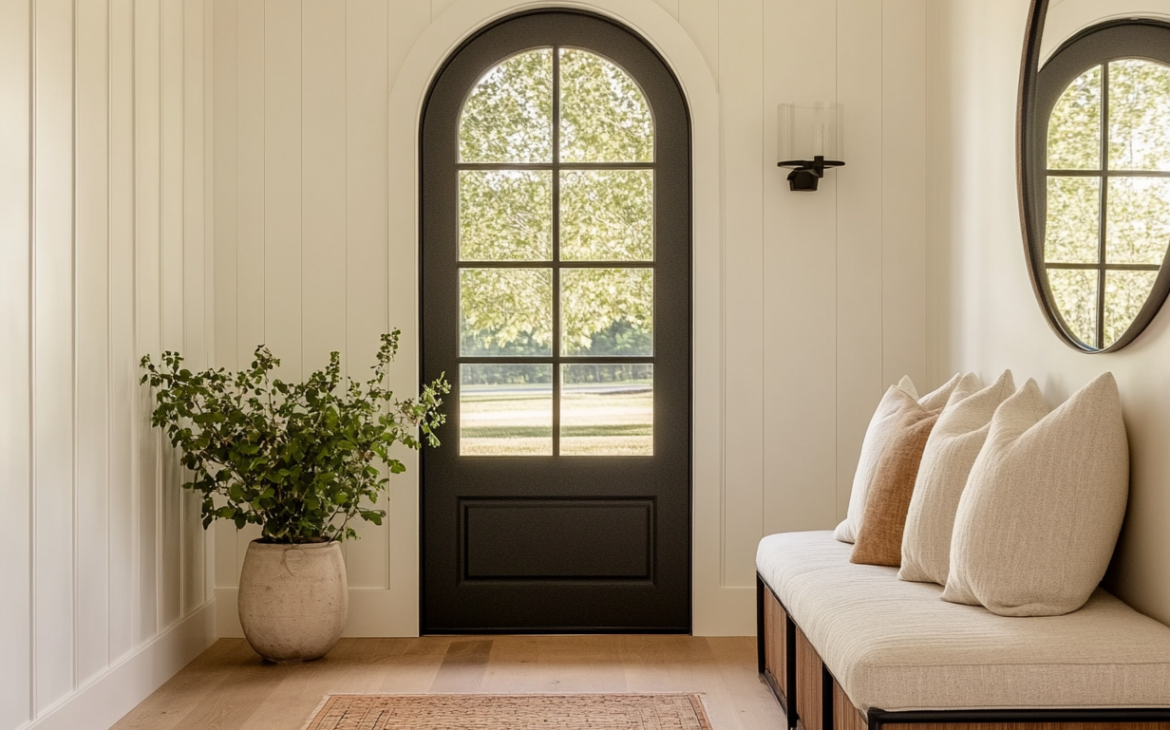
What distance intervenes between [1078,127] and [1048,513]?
3.10ft

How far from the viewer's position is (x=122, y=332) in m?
2.95

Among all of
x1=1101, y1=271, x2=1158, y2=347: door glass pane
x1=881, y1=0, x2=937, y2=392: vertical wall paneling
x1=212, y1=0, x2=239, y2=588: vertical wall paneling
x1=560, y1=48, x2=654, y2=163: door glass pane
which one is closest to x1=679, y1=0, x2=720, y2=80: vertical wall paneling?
x1=560, y1=48, x2=654, y2=163: door glass pane

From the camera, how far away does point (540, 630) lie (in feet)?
12.3

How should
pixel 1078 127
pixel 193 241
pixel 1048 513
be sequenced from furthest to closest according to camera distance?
pixel 193 241
pixel 1078 127
pixel 1048 513

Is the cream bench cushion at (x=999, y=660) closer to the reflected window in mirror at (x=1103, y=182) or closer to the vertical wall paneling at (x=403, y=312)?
the reflected window in mirror at (x=1103, y=182)

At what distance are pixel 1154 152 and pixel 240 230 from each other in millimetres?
2873

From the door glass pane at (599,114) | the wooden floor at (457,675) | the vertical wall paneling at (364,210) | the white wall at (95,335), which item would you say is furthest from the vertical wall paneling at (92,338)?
the door glass pane at (599,114)

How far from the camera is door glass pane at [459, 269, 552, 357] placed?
3.76 meters

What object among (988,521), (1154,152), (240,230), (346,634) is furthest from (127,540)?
(1154,152)

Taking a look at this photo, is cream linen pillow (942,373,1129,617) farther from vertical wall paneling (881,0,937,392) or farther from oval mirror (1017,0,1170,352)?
vertical wall paneling (881,0,937,392)

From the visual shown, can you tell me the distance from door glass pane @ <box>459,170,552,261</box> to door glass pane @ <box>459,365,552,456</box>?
1.38ft

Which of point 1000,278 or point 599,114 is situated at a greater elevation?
point 599,114

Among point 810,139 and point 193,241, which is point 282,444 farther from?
point 810,139

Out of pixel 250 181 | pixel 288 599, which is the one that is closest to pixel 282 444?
pixel 288 599
